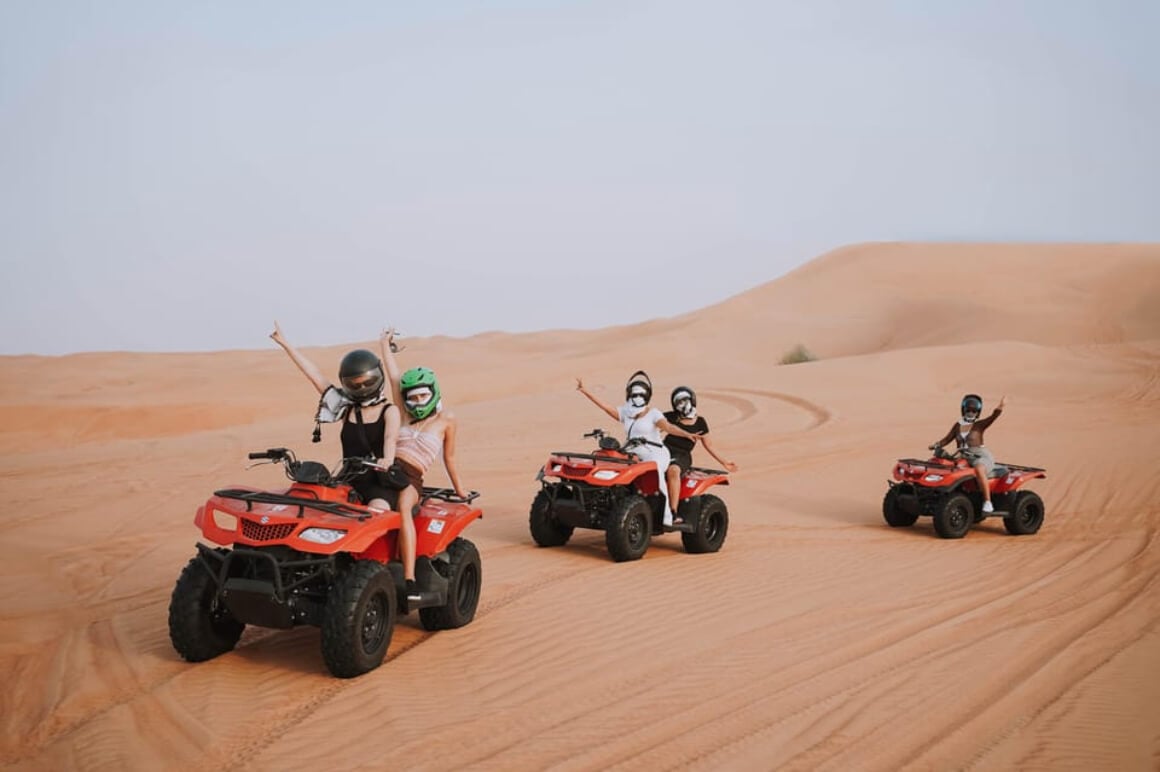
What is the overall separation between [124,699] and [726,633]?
409cm

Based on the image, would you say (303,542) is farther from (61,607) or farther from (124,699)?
(61,607)

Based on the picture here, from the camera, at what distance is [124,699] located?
5.98m

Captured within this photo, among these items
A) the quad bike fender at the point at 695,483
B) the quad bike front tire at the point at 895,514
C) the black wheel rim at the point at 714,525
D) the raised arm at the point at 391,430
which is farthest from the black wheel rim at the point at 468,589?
the quad bike front tire at the point at 895,514

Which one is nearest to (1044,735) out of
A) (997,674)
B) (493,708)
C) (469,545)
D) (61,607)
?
(997,674)

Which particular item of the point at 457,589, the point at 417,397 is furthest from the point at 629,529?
the point at 417,397

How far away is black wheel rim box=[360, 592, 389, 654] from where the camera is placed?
6430 millimetres

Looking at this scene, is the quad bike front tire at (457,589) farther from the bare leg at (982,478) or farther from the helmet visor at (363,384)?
the bare leg at (982,478)

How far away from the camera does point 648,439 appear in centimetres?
1058

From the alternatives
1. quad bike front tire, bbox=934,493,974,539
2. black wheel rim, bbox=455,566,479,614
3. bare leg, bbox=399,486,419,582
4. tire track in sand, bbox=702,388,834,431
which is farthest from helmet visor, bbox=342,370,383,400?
tire track in sand, bbox=702,388,834,431

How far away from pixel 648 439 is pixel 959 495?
428 centimetres

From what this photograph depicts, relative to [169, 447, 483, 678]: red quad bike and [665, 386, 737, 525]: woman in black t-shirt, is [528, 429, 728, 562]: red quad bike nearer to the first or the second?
[665, 386, 737, 525]: woman in black t-shirt

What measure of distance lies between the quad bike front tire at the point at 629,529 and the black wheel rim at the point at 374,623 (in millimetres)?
3932

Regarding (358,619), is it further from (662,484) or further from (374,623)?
(662,484)

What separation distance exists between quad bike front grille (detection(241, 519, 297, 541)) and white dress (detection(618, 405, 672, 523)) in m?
4.90
